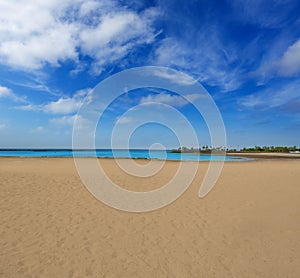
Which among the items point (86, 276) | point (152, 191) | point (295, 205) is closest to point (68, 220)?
point (86, 276)

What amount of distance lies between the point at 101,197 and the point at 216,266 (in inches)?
266

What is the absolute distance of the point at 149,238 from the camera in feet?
20.2

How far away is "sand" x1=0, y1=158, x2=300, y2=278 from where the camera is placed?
15.4ft

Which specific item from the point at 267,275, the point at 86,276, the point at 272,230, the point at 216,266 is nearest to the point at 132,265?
the point at 86,276

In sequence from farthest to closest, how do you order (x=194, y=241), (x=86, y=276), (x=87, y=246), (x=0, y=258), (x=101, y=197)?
(x=101, y=197), (x=194, y=241), (x=87, y=246), (x=0, y=258), (x=86, y=276)

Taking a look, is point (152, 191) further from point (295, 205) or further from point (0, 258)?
point (0, 258)

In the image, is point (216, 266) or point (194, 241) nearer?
point (216, 266)

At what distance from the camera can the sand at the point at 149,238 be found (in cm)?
471

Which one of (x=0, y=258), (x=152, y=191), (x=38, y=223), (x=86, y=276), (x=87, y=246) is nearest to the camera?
(x=86, y=276)

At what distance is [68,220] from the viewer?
286 inches

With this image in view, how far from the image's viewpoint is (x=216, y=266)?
15.9 feet

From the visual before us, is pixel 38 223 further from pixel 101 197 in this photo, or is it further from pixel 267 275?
pixel 267 275

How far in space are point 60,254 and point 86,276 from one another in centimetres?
107

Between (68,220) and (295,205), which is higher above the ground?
(295,205)
